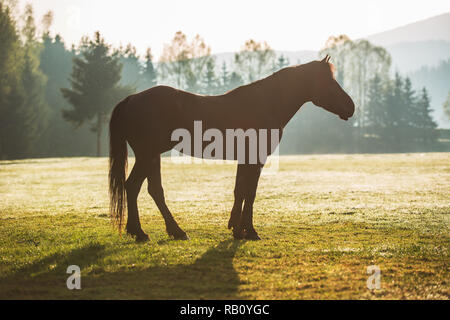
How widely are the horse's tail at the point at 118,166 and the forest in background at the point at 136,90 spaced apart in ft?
110

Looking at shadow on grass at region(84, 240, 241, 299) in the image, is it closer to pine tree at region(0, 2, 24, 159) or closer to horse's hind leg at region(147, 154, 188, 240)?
horse's hind leg at region(147, 154, 188, 240)

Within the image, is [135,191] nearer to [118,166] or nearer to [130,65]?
[118,166]

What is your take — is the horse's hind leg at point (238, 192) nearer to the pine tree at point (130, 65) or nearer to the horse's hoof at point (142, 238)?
the horse's hoof at point (142, 238)

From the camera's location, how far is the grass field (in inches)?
174

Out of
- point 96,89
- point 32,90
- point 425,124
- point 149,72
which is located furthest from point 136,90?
point 425,124

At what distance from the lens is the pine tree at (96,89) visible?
1551 inches

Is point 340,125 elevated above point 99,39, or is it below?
below

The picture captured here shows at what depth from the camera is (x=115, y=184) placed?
6.62m

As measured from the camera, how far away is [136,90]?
46.4m

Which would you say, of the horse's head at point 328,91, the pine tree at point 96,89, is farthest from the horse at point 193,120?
the pine tree at point 96,89

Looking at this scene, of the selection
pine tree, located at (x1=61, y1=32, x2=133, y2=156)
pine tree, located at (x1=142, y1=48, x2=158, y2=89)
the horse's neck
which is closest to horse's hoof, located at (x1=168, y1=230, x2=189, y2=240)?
the horse's neck
